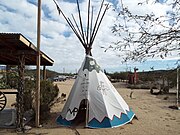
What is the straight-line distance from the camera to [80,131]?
646 centimetres

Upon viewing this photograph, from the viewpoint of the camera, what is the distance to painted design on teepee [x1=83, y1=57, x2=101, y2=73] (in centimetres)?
786

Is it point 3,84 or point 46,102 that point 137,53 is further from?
point 3,84

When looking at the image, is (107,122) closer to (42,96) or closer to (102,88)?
(102,88)

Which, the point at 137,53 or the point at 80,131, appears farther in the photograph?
the point at 80,131

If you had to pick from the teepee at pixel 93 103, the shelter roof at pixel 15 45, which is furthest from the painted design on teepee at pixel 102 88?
the shelter roof at pixel 15 45

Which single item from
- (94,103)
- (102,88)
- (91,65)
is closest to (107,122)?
(94,103)

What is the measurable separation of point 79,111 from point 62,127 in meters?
1.02

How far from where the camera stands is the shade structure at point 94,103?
22.6ft

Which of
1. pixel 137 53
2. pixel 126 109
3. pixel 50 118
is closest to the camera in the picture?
pixel 137 53

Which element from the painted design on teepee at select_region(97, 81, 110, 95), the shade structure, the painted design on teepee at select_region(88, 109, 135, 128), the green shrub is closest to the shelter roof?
the green shrub

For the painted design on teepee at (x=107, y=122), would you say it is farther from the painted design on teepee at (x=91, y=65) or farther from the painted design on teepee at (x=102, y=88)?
the painted design on teepee at (x=91, y=65)

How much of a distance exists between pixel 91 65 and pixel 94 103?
1385 mm

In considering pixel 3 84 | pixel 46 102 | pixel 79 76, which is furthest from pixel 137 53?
pixel 3 84

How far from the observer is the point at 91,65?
7898 mm
